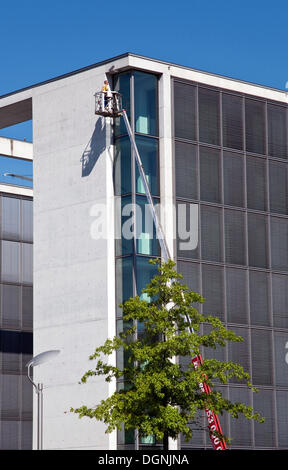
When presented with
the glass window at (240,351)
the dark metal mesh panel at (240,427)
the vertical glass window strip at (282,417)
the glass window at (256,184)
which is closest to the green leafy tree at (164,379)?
the dark metal mesh panel at (240,427)

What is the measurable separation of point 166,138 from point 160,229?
14.8 ft

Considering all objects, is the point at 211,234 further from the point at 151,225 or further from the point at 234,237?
the point at 151,225

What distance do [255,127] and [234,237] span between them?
567cm

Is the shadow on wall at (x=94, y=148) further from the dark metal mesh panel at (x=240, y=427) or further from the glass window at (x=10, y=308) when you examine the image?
the glass window at (x=10, y=308)

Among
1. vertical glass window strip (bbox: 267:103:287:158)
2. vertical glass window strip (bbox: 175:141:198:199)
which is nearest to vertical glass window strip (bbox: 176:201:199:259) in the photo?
vertical glass window strip (bbox: 175:141:198:199)

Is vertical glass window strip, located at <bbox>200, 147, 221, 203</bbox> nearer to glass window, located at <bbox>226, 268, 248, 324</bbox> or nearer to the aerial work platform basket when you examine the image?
glass window, located at <bbox>226, 268, 248, 324</bbox>

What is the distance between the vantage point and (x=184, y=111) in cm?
4912

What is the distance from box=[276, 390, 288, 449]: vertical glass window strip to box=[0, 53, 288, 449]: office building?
0.20ft

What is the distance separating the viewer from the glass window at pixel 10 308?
222ft

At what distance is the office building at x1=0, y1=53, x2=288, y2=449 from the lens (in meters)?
47.2

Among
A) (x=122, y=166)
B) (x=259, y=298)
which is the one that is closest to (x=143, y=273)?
(x=122, y=166)

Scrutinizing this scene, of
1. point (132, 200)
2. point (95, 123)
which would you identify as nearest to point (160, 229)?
point (132, 200)

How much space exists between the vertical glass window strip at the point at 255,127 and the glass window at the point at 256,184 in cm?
59

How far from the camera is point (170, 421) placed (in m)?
36.9
